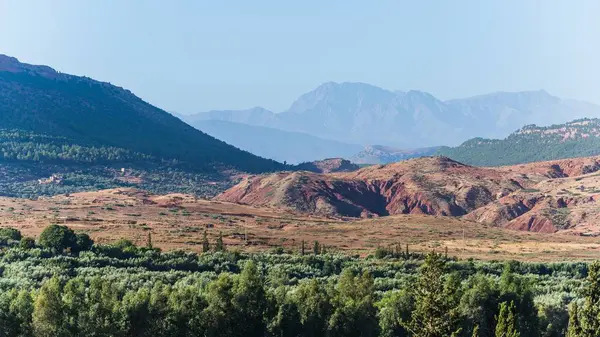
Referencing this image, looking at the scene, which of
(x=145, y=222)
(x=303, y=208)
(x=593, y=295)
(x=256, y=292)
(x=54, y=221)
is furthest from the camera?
(x=303, y=208)

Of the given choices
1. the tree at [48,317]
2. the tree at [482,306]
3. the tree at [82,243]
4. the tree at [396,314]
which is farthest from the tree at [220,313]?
the tree at [82,243]

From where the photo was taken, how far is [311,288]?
51.4m

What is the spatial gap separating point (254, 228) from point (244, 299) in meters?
76.6

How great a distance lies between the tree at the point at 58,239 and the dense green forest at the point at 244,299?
112 mm

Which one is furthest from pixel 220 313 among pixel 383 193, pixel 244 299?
pixel 383 193

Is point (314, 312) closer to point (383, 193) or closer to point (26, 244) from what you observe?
point (26, 244)

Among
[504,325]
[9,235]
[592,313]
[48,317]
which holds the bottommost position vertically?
[48,317]

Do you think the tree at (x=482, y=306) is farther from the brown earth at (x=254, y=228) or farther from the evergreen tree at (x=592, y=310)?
the brown earth at (x=254, y=228)

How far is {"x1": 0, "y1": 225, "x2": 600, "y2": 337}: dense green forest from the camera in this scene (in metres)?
37.8

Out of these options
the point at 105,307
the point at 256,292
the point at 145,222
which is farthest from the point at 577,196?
the point at 105,307

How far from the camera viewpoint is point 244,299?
49.1m

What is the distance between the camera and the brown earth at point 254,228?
340ft

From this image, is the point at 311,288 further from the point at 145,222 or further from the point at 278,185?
the point at 278,185

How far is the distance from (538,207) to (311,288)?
128 metres
